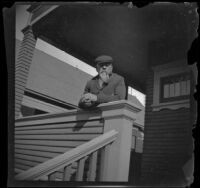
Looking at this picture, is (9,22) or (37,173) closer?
(37,173)

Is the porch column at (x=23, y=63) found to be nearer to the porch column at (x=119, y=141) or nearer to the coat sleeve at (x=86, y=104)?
the coat sleeve at (x=86, y=104)

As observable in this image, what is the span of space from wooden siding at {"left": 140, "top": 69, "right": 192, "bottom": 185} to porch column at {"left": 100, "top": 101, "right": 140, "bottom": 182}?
24 centimetres

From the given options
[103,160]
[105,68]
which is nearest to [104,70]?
[105,68]

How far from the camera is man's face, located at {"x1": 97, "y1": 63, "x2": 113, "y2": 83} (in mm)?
3090

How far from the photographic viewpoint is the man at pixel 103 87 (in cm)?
304

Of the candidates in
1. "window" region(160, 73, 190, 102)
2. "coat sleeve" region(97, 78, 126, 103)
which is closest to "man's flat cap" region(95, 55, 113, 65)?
"coat sleeve" region(97, 78, 126, 103)

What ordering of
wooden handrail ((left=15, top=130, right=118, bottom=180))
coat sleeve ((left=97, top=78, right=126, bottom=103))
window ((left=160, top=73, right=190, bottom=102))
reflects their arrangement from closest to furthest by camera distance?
wooden handrail ((left=15, top=130, right=118, bottom=180)) → window ((left=160, top=73, right=190, bottom=102)) → coat sleeve ((left=97, top=78, right=126, bottom=103))

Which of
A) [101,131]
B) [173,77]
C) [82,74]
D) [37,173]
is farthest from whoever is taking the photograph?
[82,74]

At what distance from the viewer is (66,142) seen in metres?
3.05

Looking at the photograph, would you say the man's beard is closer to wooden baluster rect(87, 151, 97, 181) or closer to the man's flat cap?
the man's flat cap

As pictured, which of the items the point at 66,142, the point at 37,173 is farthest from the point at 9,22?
the point at 37,173

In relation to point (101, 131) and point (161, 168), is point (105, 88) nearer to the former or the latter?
point (101, 131)

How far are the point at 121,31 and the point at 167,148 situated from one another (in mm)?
1457

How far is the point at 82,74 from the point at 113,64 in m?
0.44
